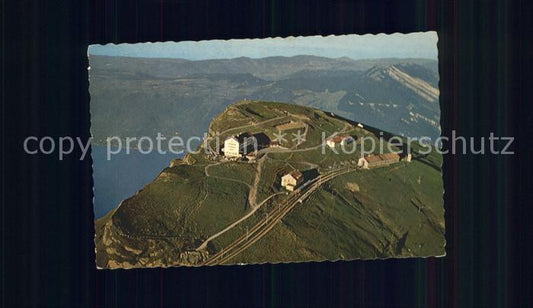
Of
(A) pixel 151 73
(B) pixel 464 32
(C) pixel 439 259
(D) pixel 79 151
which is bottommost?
(C) pixel 439 259

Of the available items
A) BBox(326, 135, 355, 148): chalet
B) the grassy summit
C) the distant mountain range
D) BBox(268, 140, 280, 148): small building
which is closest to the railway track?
the grassy summit

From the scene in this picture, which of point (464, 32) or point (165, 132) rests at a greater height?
point (464, 32)

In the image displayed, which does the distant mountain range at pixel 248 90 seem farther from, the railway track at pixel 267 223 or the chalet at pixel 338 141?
the railway track at pixel 267 223

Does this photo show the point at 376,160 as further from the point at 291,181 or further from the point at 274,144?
the point at 274,144

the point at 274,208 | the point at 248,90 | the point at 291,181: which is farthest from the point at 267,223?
the point at 248,90

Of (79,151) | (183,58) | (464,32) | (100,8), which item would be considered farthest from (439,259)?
(100,8)

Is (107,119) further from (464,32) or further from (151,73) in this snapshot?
A: (464,32)

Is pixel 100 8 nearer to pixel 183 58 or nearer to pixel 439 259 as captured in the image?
pixel 183 58

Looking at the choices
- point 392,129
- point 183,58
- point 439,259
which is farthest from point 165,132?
point 439,259

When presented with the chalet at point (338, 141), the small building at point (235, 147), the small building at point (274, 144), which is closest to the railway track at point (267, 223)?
the chalet at point (338, 141)
